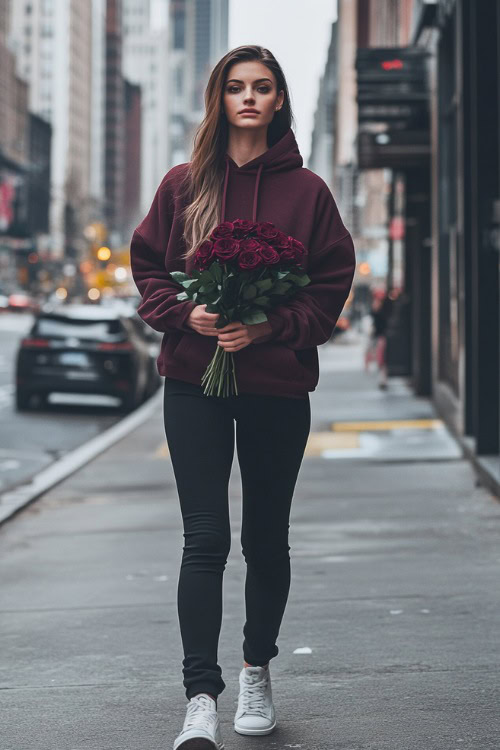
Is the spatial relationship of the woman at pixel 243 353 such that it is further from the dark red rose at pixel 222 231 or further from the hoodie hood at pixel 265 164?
the dark red rose at pixel 222 231

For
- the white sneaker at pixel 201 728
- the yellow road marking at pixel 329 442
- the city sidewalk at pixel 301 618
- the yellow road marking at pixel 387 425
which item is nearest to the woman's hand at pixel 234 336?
the white sneaker at pixel 201 728

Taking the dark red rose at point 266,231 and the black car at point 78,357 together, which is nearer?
the dark red rose at point 266,231

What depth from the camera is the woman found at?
13.1 ft

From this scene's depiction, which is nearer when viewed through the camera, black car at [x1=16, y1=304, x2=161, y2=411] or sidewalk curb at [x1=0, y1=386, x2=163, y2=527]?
sidewalk curb at [x1=0, y1=386, x2=163, y2=527]

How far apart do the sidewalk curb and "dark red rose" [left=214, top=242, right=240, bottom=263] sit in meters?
5.73

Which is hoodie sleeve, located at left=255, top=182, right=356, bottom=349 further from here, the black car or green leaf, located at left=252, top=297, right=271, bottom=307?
the black car

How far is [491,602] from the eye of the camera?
20.6 ft

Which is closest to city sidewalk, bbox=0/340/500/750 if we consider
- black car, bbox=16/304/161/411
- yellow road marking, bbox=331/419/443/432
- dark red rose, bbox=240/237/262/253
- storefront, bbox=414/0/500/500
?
storefront, bbox=414/0/500/500

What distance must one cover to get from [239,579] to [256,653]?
9.38 ft

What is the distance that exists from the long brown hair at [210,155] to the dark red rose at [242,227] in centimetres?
13

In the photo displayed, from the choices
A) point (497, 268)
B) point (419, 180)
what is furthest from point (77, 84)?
point (497, 268)

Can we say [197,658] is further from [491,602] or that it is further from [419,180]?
[419,180]

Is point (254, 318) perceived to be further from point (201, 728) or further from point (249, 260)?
point (201, 728)

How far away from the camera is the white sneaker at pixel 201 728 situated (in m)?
3.82
